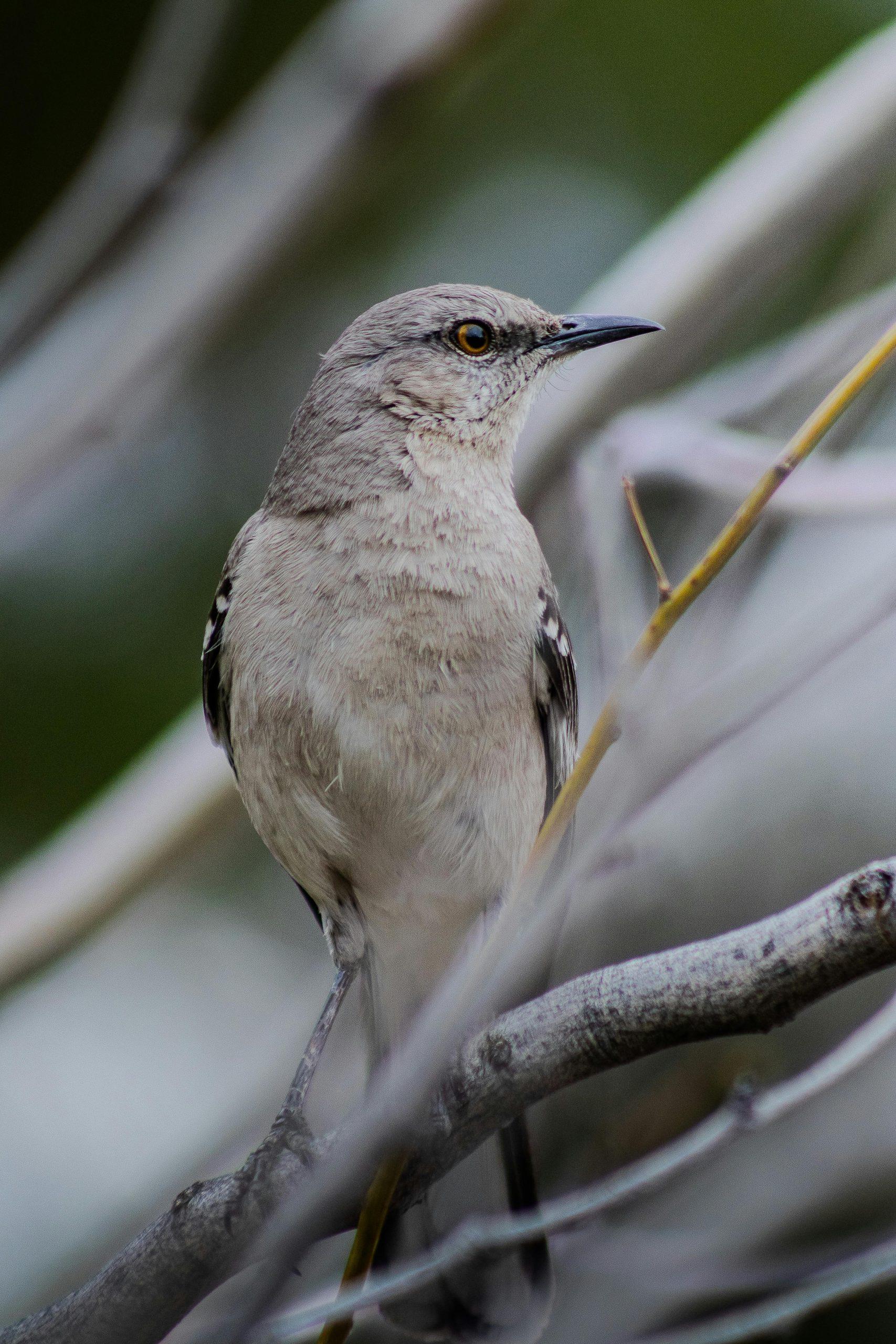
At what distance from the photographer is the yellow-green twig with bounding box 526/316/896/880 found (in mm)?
1729

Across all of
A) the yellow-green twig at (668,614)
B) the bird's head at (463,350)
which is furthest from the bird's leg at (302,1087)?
the bird's head at (463,350)

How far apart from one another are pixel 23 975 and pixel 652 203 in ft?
16.3

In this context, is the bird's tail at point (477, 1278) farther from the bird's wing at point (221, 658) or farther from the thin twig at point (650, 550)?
the thin twig at point (650, 550)

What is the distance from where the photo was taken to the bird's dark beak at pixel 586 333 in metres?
3.58

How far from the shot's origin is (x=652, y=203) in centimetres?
650

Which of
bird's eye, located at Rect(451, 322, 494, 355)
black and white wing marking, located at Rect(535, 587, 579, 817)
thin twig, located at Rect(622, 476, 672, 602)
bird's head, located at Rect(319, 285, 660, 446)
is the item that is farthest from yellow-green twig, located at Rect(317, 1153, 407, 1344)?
bird's eye, located at Rect(451, 322, 494, 355)

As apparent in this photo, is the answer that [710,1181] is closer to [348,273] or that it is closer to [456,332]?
[456,332]

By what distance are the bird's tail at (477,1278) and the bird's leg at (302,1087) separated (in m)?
0.37

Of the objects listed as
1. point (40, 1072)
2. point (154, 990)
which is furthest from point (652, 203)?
point (40, 1072)

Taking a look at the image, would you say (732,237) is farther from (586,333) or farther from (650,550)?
(650,550)

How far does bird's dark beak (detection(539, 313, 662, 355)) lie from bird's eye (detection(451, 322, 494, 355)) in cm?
17

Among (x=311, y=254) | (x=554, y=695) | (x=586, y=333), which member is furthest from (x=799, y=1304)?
(x=311, y=254)

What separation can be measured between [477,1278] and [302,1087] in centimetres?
65

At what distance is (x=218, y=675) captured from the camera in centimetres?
354
